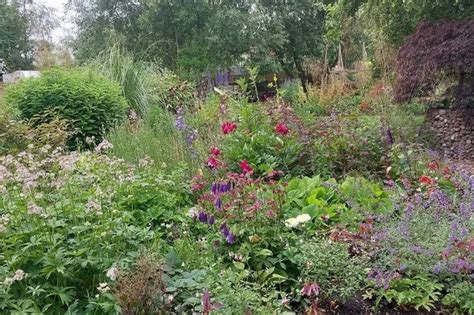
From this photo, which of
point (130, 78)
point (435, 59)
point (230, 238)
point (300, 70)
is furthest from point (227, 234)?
point (300, 70)

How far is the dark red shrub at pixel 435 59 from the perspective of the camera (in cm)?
581

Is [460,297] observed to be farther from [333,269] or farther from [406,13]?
[406,13]

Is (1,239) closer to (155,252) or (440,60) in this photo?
(155,252)

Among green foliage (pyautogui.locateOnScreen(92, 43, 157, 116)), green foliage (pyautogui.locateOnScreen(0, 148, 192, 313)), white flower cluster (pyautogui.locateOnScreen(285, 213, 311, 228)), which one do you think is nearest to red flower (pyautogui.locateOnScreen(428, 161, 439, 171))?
white flower cluster (pyautogui.locateOnScreen(285, 213, 311, 228))

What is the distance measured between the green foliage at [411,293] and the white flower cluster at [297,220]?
518 millimetres

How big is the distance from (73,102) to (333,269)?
4.77m

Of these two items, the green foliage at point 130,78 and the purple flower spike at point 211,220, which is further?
the green foliage at point 130,78

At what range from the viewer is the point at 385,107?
6656mm

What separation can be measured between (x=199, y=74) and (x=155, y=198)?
10.8 meters

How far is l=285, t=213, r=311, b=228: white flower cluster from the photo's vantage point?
2.64 meters

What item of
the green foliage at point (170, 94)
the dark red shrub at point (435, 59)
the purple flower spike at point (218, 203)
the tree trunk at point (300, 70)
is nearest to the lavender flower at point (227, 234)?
the purple flower spike at point (218, 203)

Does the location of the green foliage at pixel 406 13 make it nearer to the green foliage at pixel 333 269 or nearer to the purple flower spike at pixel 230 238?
the green foliage at pixel 333 269

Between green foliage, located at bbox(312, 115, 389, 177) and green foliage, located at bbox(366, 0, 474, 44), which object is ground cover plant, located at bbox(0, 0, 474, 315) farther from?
green foliage, located at bbox(366, 0, 474, 44)

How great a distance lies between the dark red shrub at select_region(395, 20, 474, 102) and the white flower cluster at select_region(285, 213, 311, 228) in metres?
4.07
